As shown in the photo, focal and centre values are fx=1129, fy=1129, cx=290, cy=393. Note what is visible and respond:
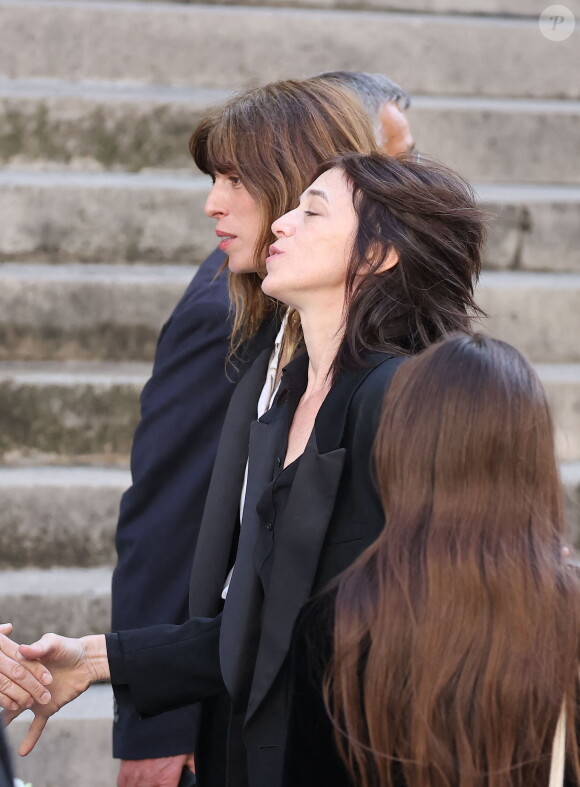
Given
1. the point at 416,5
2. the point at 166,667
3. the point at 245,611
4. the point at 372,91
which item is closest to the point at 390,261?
the point at 245,611

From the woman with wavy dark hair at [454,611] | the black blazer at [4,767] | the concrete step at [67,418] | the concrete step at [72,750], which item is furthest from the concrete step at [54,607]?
the black blazer at [4,767]

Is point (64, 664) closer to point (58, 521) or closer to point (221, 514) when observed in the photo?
point (221, 514)

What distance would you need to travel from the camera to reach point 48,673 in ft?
5.65

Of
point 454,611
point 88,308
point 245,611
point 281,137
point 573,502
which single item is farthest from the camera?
point 88,308

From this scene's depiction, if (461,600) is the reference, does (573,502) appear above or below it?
below

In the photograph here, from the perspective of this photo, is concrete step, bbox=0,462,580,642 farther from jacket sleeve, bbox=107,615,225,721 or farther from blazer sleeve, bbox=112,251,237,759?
jacket sleeve, bbox=107,615,225,721

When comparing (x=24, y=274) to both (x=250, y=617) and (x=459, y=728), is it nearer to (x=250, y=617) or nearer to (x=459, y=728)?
(x=250, y=617)

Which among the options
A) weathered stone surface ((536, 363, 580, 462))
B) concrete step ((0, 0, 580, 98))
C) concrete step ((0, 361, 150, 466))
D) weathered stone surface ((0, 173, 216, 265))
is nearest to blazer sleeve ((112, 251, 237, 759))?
concrete step ((0, 361, 150, 466))

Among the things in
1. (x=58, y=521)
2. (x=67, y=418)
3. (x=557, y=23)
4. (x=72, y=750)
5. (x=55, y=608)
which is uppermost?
(x=557, y=23)

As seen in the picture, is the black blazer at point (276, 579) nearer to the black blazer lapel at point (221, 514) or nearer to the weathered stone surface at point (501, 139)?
the black blazer lapel at point (221, 514)

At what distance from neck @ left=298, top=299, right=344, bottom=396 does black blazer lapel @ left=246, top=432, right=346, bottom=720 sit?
138 mm

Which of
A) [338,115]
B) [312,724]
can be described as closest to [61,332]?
[338,115]

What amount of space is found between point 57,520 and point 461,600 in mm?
1953

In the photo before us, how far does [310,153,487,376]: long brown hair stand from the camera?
1.48 m
